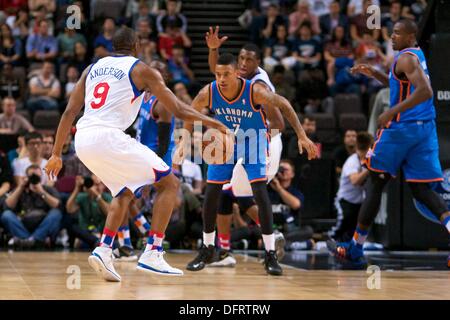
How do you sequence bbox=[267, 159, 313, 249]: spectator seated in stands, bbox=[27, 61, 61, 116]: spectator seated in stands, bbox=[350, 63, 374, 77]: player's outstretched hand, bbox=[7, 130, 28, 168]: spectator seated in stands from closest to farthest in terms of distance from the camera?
1. bbox=[350, 63, 374, 77]: player's outstretched hand
2. bbox=[267, 159, 313, 249]: spectator seated in stands
3. bbox=[7, 130, 28, 168]: spectator seated in stands
4. bbox=[27, 61, 61, 116]: spectator seated in stands

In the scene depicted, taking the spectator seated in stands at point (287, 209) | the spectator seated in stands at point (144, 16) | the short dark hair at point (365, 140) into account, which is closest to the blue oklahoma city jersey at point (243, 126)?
the short dark hair at point (365, 140)

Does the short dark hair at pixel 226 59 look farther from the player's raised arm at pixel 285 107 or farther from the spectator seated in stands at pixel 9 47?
the spectator seated in stands at pixel 9 47

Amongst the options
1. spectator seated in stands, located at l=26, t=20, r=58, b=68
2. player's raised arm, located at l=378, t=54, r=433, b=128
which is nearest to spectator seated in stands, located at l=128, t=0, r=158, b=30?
spectator seated in stands, located at l=26, t=20, r=58, b=68

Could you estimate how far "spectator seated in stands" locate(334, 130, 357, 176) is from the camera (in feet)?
39.5

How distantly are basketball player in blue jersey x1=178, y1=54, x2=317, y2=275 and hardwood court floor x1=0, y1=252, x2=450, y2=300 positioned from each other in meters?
0.30

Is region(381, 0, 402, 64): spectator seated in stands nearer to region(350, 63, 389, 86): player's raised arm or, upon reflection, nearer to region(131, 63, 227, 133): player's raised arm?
region(350, 63, 389, 86): player's raised arm

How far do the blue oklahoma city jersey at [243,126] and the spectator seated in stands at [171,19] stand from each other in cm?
812

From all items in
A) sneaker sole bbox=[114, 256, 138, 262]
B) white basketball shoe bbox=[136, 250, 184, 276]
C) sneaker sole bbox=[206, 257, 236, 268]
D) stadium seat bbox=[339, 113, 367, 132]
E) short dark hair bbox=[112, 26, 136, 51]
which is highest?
short dark hair bbox=[112, 26, 136, 51]

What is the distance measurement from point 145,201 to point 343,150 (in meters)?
3.25

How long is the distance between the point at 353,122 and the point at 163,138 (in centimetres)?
582

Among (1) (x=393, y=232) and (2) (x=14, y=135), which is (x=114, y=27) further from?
(1) (x=393, y=232)

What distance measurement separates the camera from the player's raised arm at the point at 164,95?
20.0ft

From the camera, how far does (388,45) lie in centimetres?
1517

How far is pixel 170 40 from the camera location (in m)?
15.1
